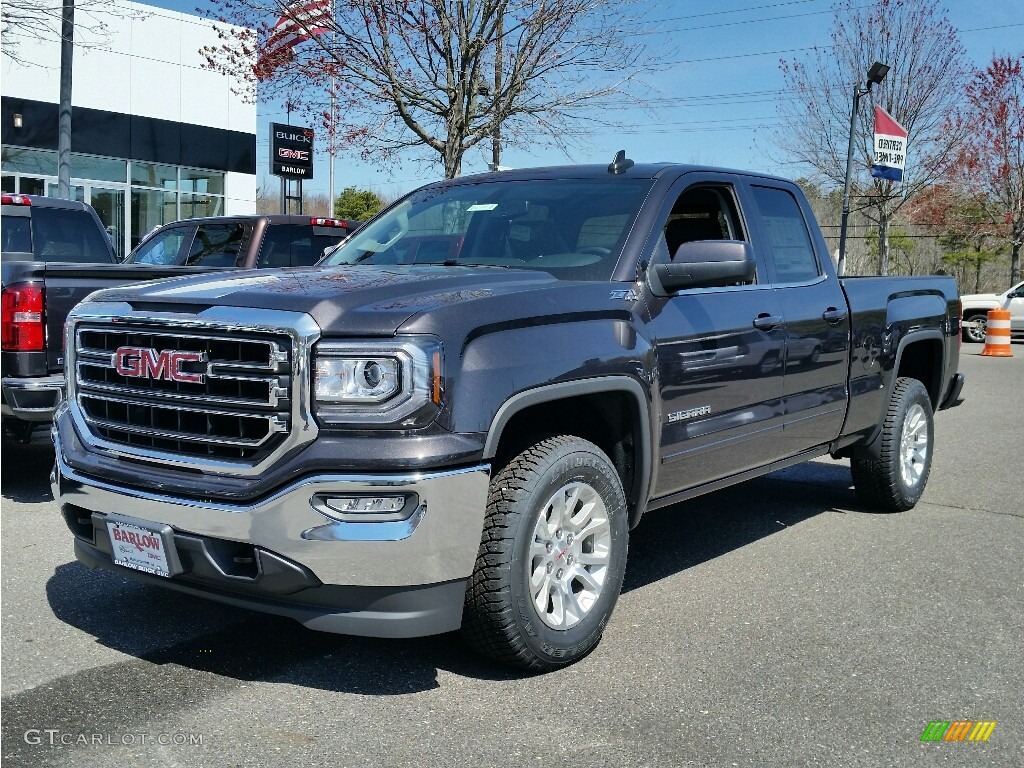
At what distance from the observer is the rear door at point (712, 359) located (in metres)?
4.55

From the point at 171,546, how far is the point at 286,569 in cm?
45

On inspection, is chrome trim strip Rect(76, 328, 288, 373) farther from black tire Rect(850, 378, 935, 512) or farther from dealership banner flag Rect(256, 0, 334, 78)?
dealership banner flag Rect(256, 0, 334, 78)

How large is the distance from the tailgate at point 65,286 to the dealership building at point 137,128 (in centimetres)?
2121

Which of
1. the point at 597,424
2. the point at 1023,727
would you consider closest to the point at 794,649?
the point at 1023,727

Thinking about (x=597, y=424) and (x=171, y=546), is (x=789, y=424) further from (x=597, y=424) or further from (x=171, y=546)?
(x=171, y=546)

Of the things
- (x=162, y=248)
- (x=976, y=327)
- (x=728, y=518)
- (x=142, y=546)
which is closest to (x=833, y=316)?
(x=728, y=518)

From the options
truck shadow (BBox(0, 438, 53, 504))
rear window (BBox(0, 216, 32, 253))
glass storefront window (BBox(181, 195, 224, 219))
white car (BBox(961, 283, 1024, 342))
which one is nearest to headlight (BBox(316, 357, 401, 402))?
truck shadow (BBox(0, 438, 53, 504))

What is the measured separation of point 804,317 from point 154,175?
91.9ft

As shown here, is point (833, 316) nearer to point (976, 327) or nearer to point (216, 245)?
point (216, 245)

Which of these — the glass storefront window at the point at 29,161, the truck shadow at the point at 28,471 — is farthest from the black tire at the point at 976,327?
the glass storefront window at the point at 29,161

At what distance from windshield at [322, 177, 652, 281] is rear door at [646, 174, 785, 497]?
0.79 feet

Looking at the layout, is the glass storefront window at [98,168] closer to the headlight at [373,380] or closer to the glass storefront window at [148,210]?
the glass storefront window at [148,210]

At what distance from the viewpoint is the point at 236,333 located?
140 inches

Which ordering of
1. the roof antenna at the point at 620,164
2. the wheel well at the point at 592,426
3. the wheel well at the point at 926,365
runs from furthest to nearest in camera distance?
the wheel well at the point at 926,365
the roof antenna at the point at 620,164
the wheel well at the point at 592,426
